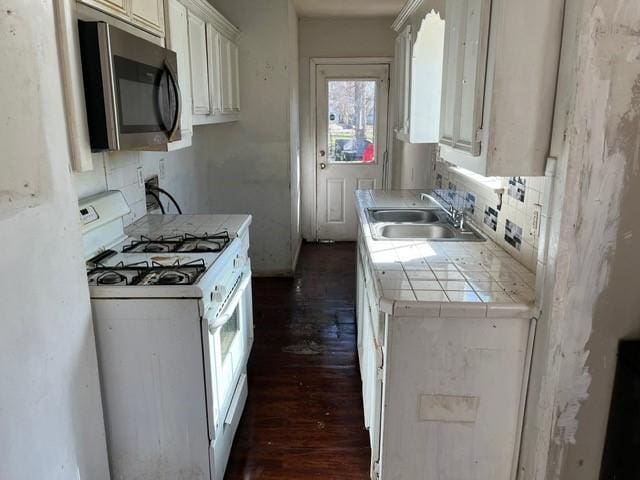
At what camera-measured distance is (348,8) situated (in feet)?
15.2

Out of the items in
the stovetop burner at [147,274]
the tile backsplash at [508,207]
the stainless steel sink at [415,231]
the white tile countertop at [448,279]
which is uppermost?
the tile backsplash at [508,207]

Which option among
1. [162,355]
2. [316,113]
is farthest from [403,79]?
[316,113]

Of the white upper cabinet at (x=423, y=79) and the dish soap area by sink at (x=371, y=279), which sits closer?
the dish soap area by sink at (x=371, y=279)

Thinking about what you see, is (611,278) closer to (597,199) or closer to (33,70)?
(597,199)

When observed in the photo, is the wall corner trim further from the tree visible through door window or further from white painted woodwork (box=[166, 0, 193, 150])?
the tree visible through door window

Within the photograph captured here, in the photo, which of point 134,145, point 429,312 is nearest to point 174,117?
point 134,145

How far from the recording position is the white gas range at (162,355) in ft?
5.68

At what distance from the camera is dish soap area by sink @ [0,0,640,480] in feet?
4.47

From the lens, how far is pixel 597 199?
1.43 meters

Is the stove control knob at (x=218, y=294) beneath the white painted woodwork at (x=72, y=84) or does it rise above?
beneath

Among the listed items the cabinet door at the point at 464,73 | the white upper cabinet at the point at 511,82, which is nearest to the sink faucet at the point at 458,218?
the cabinet door at the point at 464,73

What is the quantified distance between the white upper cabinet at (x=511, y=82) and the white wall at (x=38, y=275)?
1.33 metres

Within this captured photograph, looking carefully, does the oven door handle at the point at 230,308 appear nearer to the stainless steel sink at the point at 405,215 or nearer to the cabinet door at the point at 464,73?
the stainless steel sink at the point at 405,215

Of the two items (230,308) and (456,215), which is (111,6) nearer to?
(230,308)
